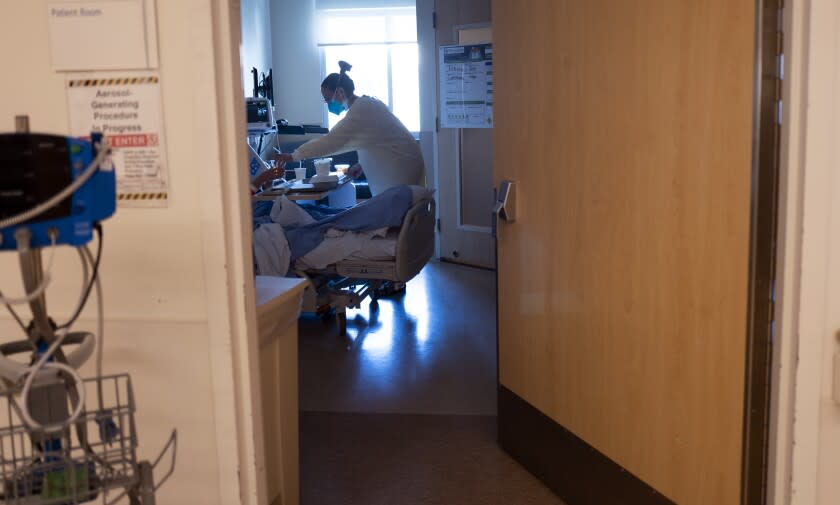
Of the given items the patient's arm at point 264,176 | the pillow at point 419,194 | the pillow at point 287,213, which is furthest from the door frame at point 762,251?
the patient's arm at point 264,176

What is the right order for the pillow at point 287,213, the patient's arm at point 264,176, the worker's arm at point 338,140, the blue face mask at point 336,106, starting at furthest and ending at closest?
the blue face mask at point 336,106
the worker's arm at point 338,140
the patient's arm at point 264,176
the pillow at point 287,213

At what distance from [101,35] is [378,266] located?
2860 mm

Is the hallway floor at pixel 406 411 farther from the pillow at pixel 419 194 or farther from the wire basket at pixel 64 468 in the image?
the wire basket at pixel 64 468

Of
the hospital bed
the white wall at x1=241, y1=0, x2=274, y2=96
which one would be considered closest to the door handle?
the hospital bed

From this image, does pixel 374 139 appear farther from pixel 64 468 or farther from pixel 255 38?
pixel 64 468

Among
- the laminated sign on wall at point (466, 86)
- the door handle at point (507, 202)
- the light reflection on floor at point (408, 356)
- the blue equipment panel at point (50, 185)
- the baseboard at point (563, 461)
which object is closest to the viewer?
the blue equipment panel at point (50, 185)

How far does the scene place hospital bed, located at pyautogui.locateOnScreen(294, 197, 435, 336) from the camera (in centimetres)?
434

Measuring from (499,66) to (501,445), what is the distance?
4.54 ft

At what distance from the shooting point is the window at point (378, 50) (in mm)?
8375

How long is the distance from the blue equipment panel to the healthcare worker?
3.76m

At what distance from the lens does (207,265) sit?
5.25ft

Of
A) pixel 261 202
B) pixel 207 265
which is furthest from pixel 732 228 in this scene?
pixel 261 202

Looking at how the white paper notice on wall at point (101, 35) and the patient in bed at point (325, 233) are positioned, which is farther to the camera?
the patient in bed at point (325, 233)

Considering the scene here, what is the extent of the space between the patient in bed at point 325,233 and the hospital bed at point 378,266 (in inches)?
1.1
